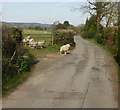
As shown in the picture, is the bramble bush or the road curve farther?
the bramble bush

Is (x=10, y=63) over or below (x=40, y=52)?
over

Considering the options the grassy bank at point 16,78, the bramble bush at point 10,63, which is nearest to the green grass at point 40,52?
the bramble bush at point 10,63

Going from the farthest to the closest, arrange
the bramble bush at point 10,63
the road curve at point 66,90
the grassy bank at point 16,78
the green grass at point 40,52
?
1. the green grass at point 40,52
2. the bramble bush at point 10,63
3. the grassy bank at point 16,78
4. the road curve at point 66,90

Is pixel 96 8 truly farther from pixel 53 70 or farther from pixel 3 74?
pixel 3 74

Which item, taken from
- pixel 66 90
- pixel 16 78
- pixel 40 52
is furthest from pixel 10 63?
pixel 40 52

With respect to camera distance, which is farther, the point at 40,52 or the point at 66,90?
the point at 40,52

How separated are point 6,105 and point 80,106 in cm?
240

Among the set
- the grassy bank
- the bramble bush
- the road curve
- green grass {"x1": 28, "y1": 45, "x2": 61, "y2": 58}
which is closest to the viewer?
the road curve

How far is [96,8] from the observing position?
40.2 m

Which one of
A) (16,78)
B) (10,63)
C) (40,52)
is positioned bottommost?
(40,52)

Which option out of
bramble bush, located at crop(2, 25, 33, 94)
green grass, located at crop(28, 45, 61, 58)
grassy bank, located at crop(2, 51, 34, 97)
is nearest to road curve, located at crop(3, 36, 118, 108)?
grassy bank, located at crop(2, 51, 34, 97)

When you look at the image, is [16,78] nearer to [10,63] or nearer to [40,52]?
[10,63]

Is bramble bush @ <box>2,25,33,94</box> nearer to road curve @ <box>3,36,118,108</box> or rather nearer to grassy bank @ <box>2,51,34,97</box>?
grassy bank @ <box>2,51,34,97</box>

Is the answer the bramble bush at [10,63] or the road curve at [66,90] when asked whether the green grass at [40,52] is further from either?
the road curve at [66,90]
